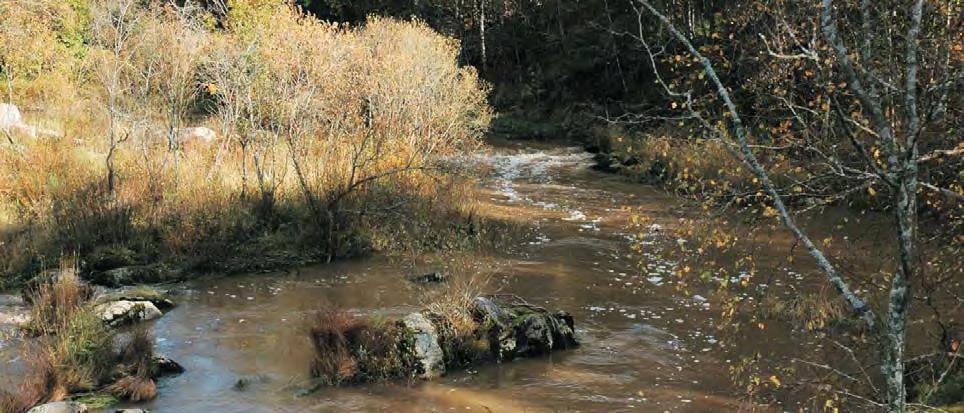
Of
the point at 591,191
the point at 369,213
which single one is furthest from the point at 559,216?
the point at 369,213

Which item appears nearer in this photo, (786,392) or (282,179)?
(786,392)

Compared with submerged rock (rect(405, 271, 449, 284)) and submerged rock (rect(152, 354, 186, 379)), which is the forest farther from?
submerged rock (rect(152, 354, 186, 379))

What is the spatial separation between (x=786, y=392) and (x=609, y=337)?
2.42 metres

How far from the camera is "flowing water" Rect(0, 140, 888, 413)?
7523 mm

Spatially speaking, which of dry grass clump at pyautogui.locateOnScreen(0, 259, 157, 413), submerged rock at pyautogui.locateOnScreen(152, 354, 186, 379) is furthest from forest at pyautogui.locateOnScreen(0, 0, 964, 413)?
submerged rock at pyautogui.locateOnScreen(152, 354, 186, 379)

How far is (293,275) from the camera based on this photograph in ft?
40.5

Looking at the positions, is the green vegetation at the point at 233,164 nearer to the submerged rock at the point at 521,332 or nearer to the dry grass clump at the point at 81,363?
the dry grass clump at the point at 81,363

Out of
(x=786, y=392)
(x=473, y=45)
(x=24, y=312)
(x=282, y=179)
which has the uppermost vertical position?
(x=473, y=45)

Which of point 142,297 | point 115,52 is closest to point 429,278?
point 142,297

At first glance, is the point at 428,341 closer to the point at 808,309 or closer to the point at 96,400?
the point at 96,400

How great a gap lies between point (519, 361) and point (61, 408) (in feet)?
15.0

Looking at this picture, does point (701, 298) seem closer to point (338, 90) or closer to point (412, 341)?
point (412, 341)

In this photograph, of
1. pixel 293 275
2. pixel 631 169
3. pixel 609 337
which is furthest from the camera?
pixel 631 169

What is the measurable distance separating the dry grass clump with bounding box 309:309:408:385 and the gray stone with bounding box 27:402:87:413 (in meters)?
2.22
